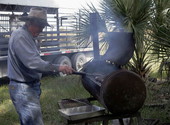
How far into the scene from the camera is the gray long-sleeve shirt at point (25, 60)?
323 cm

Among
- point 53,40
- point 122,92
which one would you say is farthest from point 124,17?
point 53,40

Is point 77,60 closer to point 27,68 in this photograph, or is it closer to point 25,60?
point 27,68

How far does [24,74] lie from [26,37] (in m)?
0.43

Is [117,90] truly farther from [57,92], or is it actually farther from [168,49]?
[57,92]

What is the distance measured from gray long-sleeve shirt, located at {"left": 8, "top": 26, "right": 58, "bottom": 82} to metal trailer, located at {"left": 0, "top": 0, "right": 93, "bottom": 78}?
4.67 meters

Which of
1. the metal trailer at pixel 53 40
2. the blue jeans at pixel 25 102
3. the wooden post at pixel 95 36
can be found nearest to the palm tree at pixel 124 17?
the wooden post at pixel 95 36

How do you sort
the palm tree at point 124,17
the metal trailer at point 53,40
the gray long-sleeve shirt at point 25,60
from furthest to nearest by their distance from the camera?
1. the metal trailer at point 53,40
2. the palm tree at point 124,17
3. the gray long-sleeve shirt at point 25,60

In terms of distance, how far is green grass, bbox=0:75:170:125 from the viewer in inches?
201

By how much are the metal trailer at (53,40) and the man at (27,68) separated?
15.3 feet

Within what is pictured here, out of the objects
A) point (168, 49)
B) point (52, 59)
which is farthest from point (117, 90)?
point (52, 59)

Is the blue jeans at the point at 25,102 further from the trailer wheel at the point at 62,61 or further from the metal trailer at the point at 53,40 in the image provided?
the trailer wheel at the point at 62,61

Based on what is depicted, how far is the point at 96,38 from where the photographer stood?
4488 mm

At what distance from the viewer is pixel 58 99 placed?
6387 mm

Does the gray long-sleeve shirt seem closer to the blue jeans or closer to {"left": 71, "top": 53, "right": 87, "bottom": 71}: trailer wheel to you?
the blue jeans
